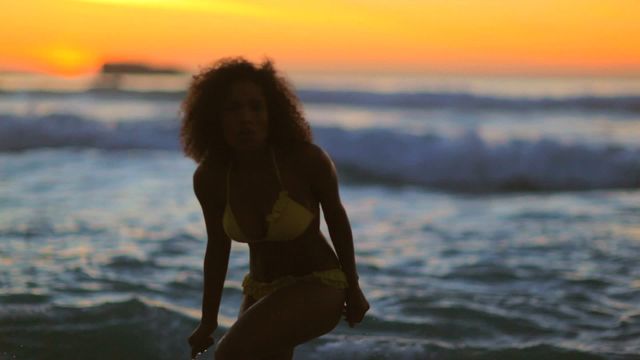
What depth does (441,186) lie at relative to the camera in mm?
16766

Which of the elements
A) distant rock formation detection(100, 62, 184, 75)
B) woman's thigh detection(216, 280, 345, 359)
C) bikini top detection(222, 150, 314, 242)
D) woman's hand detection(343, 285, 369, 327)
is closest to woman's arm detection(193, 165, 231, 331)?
bikini top detection(222, 150, 314, 242)

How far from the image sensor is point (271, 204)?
3.88 m

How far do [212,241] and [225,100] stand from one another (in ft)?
1.99

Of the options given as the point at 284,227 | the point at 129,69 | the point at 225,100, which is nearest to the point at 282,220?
the point at 284,227

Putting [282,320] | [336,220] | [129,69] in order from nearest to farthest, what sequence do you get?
1. [282,320]
2. [336,220]
3. [129,69]

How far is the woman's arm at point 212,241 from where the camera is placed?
4000 mm

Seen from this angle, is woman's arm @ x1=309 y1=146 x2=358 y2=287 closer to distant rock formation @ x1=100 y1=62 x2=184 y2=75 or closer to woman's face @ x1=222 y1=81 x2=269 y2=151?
woman's face @ x1=222 y1=81 x2=269 y2=151

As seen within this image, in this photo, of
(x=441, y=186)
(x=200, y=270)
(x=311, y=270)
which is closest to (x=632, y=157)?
(x=441, y=186)

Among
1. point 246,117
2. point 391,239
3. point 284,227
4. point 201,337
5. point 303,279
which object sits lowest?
point 391,239

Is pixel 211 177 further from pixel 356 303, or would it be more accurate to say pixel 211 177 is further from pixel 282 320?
pixel 356 303

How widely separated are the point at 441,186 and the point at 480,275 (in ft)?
26.6

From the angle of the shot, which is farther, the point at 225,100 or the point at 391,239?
the point at 391,239

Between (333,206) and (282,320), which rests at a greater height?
(333,206)

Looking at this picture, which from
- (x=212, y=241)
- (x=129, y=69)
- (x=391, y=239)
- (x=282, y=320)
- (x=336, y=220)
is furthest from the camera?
(x=129, y=69)
